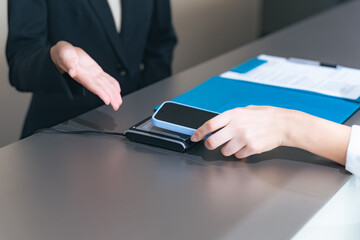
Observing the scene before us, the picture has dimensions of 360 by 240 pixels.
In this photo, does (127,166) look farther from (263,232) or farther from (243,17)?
(243,17)

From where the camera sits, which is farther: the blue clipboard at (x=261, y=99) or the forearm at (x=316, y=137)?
the blue clipboard at (x=261, y=99)

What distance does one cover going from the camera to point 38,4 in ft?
4.60

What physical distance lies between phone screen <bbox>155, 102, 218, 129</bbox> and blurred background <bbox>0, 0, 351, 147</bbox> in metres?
1.32

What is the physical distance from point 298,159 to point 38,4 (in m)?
0.88

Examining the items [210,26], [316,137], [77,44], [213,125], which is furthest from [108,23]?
[210,26]

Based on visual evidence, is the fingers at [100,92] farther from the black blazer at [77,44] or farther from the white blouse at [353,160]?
the white blouse at [353,160]

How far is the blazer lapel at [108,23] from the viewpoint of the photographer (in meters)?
1.50

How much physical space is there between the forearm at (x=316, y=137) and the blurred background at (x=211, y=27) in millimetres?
1547

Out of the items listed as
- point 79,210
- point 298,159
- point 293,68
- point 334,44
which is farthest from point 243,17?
point 79,210

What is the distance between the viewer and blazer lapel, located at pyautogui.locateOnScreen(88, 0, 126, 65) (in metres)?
1.50

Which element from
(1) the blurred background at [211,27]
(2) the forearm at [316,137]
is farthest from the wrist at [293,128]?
(1) the blurred background at [211,27]

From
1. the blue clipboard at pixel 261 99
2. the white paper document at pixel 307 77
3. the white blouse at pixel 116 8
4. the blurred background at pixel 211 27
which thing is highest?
the white blouse at pixel 116 8

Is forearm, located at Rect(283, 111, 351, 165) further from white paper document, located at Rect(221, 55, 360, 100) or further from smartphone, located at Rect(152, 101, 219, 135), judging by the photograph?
white paper document, located at Rect(221, 55, 360, 100)

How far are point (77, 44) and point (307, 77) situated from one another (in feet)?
2.37
